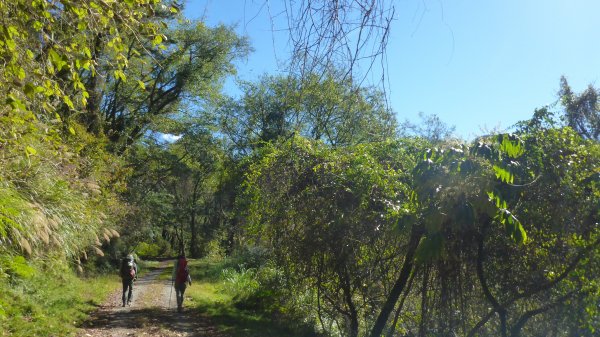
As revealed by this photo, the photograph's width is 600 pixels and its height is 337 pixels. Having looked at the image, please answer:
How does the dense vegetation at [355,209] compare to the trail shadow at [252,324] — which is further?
the trail shadow at [252,324]

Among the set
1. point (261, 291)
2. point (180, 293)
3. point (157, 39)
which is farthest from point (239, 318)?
point (157, 39)

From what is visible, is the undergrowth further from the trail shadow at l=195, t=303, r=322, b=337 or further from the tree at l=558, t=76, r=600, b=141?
the tree at l=558, t=76, r=600, b=141

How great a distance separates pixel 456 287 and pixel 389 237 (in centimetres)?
160

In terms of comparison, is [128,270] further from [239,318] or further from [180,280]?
[239,318]

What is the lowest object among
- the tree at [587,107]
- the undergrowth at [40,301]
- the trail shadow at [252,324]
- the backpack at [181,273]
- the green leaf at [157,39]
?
the trail shadow at [252,324]

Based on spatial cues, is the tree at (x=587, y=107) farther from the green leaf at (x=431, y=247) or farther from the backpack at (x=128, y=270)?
the green leaf at (x=431, y=247)

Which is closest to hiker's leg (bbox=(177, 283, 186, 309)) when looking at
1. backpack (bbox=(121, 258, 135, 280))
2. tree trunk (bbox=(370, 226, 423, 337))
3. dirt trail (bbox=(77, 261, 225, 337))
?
dirt trail (bbox=(77, 261, 225, 337))

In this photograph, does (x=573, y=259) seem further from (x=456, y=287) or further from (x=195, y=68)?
(x=195, y=68)

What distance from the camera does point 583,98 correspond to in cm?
2589

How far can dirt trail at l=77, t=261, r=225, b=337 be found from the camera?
41.3 feet

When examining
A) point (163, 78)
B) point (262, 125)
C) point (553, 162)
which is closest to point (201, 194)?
point (262, 125)

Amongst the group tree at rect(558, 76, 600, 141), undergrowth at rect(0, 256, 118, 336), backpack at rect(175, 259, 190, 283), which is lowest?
undergrowth at rect(0, 256, 118, 336)

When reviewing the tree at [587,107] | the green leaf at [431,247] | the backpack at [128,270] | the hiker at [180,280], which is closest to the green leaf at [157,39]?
the green leaf at [431,247]

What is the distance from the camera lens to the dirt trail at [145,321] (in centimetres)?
1259
